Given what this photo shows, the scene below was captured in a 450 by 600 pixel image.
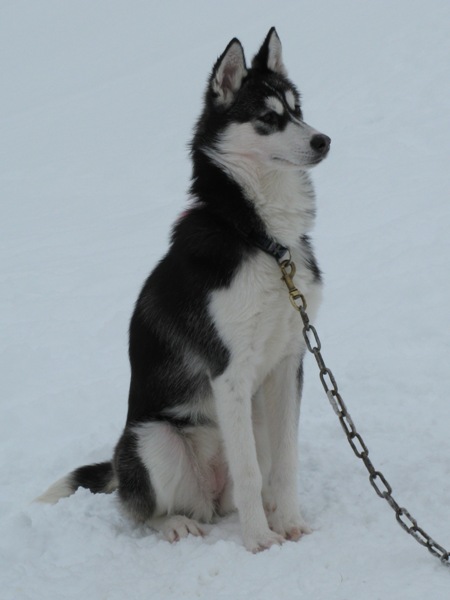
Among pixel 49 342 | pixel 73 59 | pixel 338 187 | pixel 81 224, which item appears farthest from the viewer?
pixel 73 59

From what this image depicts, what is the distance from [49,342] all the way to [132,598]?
443 cm

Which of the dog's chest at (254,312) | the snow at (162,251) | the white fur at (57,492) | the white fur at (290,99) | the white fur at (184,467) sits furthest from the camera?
the white fur at (57,492)

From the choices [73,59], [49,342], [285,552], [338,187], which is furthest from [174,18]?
[285,552]

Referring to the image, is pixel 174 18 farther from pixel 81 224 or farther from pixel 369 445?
pixel 369 445

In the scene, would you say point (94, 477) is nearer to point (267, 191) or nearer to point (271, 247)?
point (271, 247)

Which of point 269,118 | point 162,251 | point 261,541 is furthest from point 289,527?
point 162,251

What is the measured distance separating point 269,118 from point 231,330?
3.28ft

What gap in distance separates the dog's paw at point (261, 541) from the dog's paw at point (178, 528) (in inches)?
13.1

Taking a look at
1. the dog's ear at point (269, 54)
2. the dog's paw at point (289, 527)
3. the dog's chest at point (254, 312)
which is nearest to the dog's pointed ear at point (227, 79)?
the dog's ear at point (269, 54)

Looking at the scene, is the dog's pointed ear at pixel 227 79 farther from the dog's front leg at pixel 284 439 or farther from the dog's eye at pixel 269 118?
the dog's front leg at pixel 284 439

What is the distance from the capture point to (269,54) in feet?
A: 12.6

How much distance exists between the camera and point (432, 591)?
2.72 meters

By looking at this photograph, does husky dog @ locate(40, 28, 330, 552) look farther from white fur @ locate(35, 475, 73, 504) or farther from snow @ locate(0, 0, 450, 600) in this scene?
white fur @ locate(35, 475, 73, 504)

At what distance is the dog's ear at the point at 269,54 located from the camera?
3812mm
